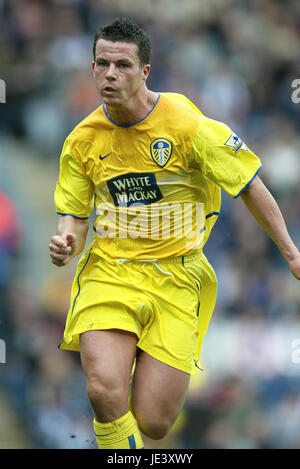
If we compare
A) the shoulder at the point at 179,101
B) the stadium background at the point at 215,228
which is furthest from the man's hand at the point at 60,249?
the stadium background at the point at 215,228

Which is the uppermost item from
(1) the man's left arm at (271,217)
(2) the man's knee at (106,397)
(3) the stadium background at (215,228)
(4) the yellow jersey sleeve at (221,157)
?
(4) the yellow jersey sleeve at (221,157)

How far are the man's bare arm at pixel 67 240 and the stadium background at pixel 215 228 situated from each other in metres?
2.95

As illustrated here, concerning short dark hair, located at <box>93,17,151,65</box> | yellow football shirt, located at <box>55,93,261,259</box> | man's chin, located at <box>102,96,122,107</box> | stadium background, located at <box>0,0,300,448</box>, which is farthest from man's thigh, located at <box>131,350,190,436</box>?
stadium background, located at <box>0,0,300,448</box>

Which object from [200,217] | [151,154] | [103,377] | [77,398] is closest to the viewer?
[103,377]

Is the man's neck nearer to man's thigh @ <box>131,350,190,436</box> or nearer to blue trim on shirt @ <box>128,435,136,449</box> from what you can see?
man's thigh @ <box>131,350,190,436</box>

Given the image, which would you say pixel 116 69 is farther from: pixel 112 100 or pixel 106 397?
pixel 106 397

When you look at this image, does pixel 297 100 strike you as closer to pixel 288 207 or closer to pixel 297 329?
pixel 288 207

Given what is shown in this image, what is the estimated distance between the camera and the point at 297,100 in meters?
9.52

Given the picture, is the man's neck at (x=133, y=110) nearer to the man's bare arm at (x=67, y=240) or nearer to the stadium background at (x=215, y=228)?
the man's bare arm at (x=67, y=240)

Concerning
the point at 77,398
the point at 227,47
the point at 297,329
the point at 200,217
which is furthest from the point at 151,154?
the point at 227,47

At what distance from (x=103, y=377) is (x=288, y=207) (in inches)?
209

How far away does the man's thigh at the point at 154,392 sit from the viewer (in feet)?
14.9

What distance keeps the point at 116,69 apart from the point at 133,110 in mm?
285

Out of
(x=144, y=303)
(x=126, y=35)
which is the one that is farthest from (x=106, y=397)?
(x=126, y=35)
